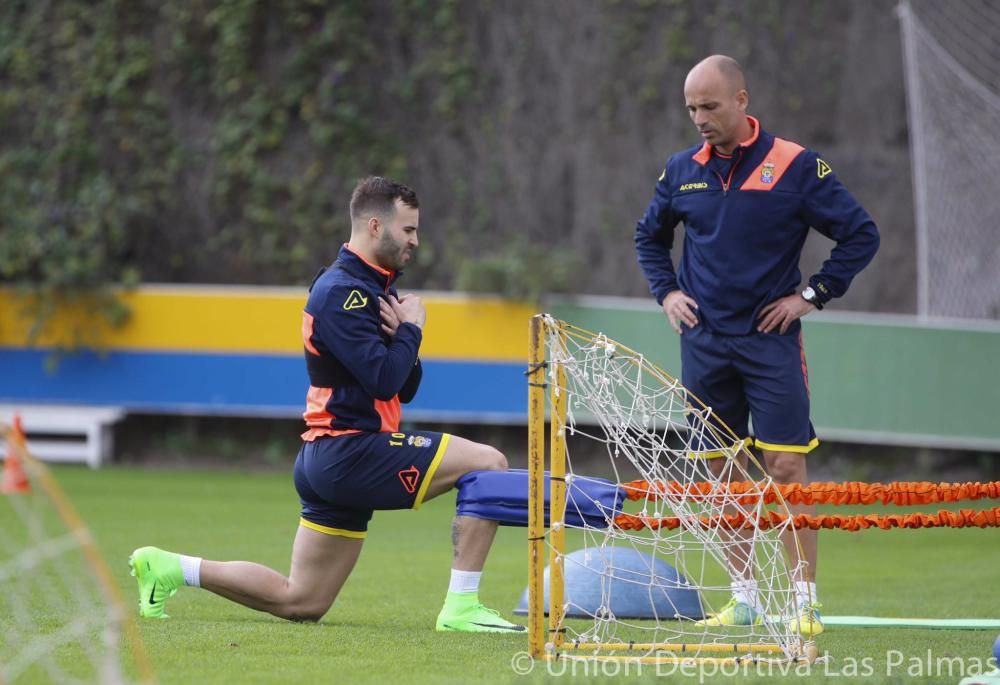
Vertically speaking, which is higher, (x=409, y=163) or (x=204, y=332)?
(x=409, y=163)

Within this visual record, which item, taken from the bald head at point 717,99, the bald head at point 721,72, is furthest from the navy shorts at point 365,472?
the bald head at point 721,72

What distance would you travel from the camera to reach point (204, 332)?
1222 cm

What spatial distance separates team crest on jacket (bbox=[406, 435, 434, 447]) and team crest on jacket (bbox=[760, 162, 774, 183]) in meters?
1.67

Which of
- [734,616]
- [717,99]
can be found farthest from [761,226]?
[734,616]

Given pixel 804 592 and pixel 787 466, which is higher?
pixel 787 466

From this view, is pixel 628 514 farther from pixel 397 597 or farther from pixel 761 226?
pixel 397 597

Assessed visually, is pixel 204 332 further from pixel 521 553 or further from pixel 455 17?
pixel 521 553

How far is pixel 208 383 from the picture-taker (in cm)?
1223

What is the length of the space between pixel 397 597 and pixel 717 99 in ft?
8.37

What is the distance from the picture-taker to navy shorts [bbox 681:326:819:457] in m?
5.52


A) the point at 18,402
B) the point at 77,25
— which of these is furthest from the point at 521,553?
the point at 77,25

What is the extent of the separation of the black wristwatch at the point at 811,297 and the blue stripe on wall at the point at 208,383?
6282 mm

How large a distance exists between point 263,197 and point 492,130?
2316 millimetres

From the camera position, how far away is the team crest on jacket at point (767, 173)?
5.54 meters
